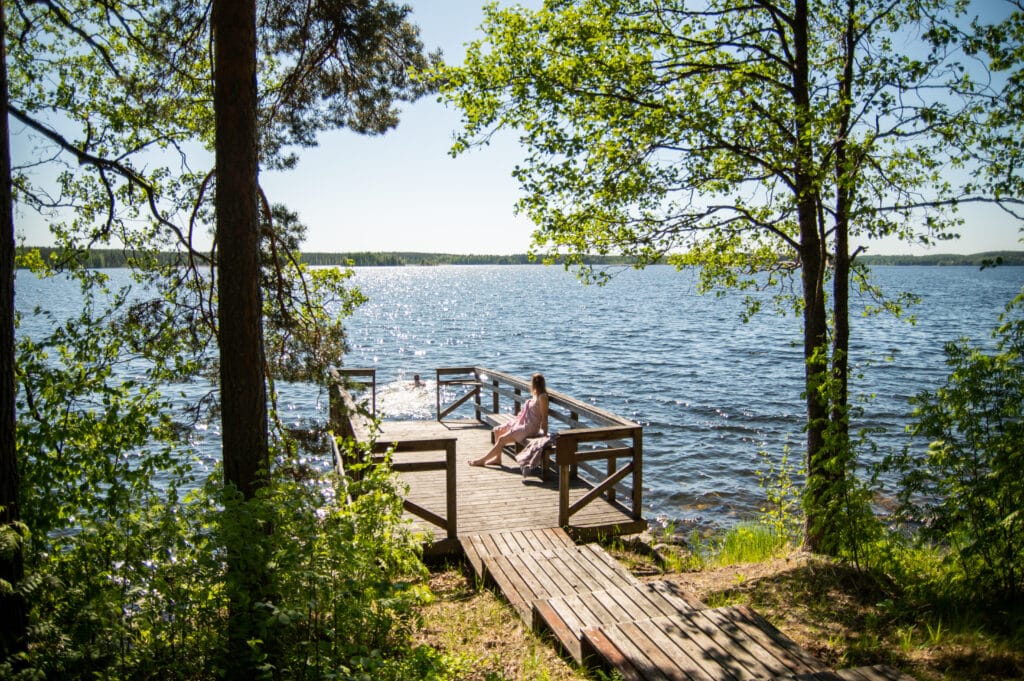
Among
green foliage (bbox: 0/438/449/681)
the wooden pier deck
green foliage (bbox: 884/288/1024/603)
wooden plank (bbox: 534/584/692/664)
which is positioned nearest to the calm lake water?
green foliage (bbox: 884/288/1024/603)

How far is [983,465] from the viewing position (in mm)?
4977

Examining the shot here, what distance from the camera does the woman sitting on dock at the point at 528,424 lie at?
995 cm

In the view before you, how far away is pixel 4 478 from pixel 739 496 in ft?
36.0

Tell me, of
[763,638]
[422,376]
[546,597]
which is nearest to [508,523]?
[546,597]

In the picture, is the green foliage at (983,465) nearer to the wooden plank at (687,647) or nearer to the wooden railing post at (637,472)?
the wooden plank at (687,647)

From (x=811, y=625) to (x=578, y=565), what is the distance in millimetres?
2068

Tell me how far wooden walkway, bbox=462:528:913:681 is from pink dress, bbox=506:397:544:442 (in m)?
3.27

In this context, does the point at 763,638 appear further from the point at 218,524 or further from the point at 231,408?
the point at 231,408

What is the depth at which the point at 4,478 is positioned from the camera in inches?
161

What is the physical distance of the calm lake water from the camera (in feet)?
45.0

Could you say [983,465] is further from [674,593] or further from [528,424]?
[528,424]

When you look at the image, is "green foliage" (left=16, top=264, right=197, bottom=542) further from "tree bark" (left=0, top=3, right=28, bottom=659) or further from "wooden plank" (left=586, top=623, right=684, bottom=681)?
"wooden plank" (left=586, top=623, right=684, bottom=681)

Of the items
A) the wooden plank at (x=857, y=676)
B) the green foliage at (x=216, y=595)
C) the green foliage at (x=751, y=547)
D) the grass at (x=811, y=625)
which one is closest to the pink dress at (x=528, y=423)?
the green foliage at (x=751, y=547)

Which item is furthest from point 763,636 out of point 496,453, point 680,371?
point 680,371
